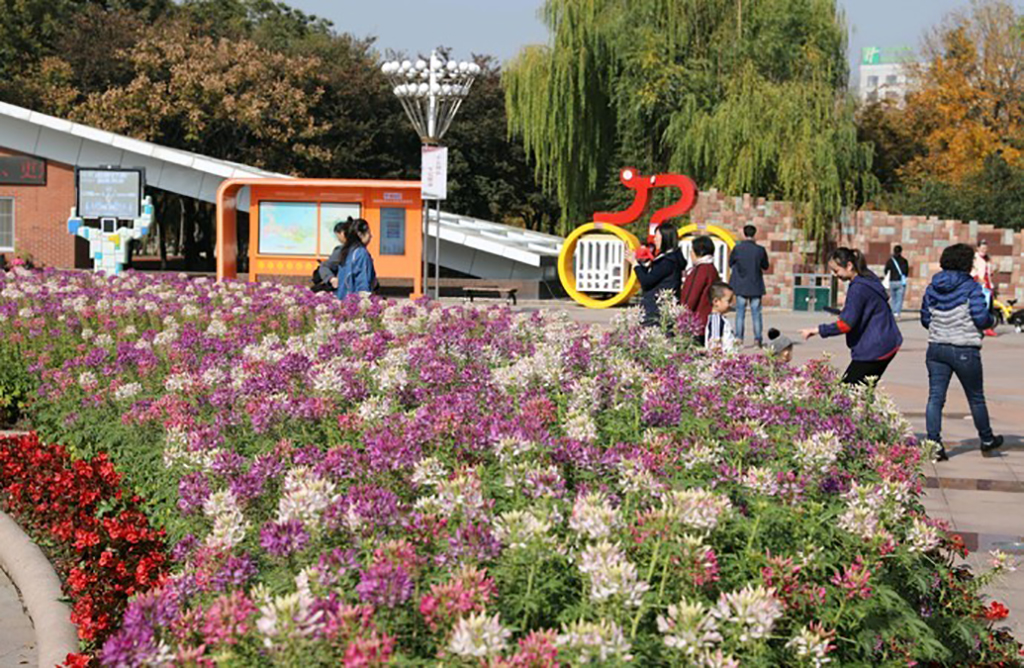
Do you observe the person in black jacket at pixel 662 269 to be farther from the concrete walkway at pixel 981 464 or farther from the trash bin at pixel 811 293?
the trash bin at pixel 811 293

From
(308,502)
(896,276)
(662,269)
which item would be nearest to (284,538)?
(308,502)

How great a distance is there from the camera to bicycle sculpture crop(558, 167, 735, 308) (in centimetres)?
2955

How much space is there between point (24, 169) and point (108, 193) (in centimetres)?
717

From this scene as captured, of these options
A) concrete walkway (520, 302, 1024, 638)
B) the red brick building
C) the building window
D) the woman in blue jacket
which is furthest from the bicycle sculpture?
the building window

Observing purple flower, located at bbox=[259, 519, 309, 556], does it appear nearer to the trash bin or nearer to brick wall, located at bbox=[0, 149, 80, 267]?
the trash bin

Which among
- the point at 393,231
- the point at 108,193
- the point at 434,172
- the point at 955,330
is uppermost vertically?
the point at 108,193

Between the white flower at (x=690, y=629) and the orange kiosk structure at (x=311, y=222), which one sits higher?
the orange kiosk structure at (x=311, y=222)

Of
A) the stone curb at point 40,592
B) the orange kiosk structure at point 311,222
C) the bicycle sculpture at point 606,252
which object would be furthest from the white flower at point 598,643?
the bicycle sculpture at point 606,252

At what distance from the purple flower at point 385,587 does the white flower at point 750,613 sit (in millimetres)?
741

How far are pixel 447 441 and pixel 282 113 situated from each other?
144 feet

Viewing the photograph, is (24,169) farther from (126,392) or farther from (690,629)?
(690,629)

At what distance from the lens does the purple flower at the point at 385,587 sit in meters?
3.17

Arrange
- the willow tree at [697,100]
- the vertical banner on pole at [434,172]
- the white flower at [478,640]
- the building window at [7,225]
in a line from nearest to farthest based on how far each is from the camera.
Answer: the white flower at [478,640]
the vertical banner on pole at [434,172]
the willow tree at [697,100]
the building window at [7,225]

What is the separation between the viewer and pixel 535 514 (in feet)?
12.1
